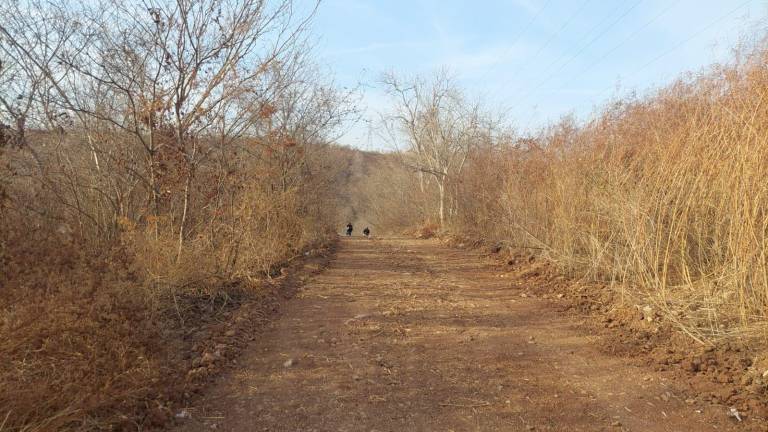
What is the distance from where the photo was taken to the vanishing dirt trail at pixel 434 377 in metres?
3.53

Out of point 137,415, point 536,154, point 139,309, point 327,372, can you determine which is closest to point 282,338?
point 327,372

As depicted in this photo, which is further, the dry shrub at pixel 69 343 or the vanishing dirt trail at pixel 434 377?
the vanishing dirt trail at pixel 434 377

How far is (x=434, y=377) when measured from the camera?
4.29 metres

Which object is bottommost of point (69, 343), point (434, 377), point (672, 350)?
point (434, 377)

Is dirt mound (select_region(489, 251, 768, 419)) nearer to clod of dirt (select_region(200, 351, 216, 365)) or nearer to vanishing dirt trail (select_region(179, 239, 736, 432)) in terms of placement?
vanishing dirt trail (select_region(179, 239, 736, 432))

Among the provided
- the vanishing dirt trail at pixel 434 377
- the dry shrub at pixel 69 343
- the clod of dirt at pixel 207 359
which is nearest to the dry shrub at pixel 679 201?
the vanishing dirt trail at pixel 434 377

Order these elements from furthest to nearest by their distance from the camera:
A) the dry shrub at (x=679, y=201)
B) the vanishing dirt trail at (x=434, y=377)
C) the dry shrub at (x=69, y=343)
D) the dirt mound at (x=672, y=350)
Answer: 1. the dry shrub at (x=679, y=201)
2. the dirt mound at (x=672, y=350)
3. the vanishing dirt trail at (x=434, y=377)
4. the dry shrub at (x=69, y=343)

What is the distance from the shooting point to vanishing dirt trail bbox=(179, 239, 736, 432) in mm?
3531

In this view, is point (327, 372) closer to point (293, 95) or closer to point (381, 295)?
point (381, 295)

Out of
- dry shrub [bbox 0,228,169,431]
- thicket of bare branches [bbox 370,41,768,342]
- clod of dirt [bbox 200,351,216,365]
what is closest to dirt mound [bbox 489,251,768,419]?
thicket of bare branches [bbox 370,41,768,342]

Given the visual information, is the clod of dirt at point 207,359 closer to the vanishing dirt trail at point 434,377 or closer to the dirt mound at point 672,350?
the vanishing dirt trail at point 434,377

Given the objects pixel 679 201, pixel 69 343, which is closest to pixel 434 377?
pixel 69 343

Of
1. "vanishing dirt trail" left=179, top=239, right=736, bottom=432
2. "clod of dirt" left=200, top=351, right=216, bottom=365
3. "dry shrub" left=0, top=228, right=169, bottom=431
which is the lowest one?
"vanishing dirt trail" left=179, top=239, right=736, bottom=432

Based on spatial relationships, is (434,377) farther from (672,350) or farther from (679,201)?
(679,201)
